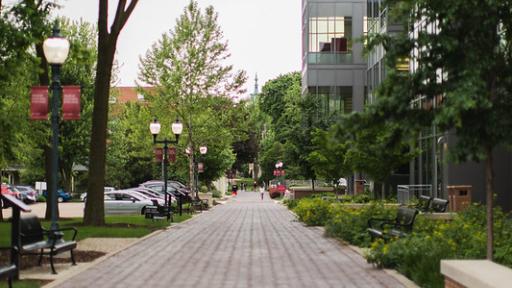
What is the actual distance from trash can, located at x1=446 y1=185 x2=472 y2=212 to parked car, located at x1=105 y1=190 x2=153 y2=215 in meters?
16.1

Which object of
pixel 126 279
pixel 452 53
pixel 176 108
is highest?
pixel 176 108

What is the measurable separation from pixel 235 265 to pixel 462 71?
6.41 meters

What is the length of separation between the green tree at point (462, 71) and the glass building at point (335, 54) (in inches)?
1834

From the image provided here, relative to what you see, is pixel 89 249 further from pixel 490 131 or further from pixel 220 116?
pixel 220 116

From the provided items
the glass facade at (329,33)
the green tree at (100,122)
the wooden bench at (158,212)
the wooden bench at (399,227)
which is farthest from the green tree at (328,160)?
the glass facade at (329,33)

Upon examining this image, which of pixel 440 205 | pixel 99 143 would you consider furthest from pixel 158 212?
pixel 440 205

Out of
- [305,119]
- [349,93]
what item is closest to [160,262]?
→ [305,119]

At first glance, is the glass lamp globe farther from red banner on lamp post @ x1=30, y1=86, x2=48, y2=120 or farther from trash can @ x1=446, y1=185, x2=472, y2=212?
trash can @ x1=446, y1=185, x2=472, y2=212

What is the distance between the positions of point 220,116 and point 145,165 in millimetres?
22320

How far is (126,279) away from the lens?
1252 centimetres

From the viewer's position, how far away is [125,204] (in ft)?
126

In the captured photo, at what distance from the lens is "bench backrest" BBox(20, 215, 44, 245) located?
1293 cm

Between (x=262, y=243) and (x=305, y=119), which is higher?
(x=305, y=119)

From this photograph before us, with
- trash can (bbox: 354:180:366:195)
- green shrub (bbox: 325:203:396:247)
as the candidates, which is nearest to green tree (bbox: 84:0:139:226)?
green shrub (bbox: 325:203:396:247)
